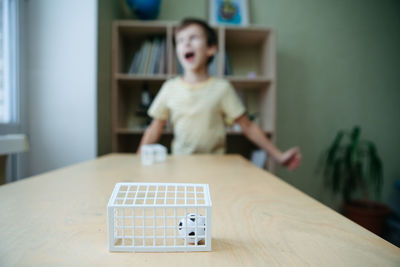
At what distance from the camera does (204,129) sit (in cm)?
145

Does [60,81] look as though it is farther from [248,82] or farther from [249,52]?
[249,52]

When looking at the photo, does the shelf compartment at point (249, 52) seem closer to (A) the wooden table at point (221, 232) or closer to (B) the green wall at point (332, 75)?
(B) the green wall at point (332, 75)

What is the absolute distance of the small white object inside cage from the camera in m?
0.31

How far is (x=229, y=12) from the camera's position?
2229 mm

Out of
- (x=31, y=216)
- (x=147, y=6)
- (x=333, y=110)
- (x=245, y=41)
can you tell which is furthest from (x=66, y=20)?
(x=333, y=110)

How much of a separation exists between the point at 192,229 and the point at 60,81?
5.55 feet

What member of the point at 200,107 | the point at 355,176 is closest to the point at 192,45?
the point at 200,107

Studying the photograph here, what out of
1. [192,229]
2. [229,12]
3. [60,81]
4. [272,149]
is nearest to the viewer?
[192,229]

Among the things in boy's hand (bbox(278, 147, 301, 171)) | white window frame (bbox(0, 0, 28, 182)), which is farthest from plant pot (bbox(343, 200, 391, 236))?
white window frame (bbox(0, 0, 28, 182))

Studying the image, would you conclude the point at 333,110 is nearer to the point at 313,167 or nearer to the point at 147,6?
the point at 313,167

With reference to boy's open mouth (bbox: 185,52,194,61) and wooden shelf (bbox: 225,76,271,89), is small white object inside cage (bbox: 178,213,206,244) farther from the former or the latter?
wooden shelf (bbox: 225,76,271,89)

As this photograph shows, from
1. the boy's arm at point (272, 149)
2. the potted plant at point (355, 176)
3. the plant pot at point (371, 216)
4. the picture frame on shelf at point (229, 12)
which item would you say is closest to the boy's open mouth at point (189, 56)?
the boy's arm at point (272, 149)

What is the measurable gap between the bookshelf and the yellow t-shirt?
52 centimetres

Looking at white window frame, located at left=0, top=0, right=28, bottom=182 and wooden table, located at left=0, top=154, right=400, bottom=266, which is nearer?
wooden table, located at left=0, top=154, right=400, bottom=266
